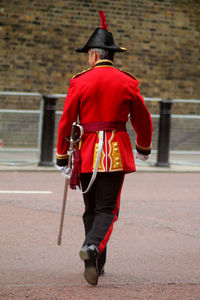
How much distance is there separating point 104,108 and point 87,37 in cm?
1164

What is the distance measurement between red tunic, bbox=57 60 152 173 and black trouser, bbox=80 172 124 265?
8 cm

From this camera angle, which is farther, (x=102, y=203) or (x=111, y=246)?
(x=111, y=246)

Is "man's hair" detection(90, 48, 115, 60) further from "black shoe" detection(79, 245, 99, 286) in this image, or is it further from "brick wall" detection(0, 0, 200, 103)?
"brick wall" detection(0, 0, 200, 103)

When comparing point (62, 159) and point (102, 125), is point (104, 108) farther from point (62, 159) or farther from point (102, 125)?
point (62, 159)

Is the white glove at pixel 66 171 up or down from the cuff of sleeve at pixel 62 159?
down

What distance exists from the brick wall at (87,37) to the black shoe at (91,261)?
1136cm

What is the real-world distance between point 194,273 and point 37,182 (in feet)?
18.5

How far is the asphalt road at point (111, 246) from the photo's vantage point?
4957 mm

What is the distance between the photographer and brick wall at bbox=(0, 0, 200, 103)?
52.2ft

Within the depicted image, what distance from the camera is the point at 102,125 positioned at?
518 centimetres

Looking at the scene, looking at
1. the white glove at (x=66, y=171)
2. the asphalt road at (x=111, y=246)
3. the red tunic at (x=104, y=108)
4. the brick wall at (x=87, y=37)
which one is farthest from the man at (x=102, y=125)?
the brick wall at (x=87, y=37)

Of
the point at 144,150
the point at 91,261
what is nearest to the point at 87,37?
the point at 144,150

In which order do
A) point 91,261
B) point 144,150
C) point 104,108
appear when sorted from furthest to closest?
point 144,150
point 104,108
point 91,261

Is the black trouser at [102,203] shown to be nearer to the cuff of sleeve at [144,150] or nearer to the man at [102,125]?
the man at [102,125]
